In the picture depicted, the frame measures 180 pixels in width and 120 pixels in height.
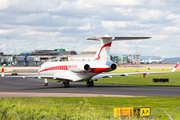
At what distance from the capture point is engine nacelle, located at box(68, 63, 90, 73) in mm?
41719

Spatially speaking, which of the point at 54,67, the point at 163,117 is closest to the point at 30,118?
the point at 163,117

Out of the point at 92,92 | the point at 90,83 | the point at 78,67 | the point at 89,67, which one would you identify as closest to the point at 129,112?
the point at 92,92

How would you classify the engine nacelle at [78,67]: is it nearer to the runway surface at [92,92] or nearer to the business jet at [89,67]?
the business jet at [89,67]

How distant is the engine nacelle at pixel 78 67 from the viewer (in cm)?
4172

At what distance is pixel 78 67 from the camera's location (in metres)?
42.8

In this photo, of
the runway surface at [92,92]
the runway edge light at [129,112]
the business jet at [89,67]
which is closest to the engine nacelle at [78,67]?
the business jet at [89,67]

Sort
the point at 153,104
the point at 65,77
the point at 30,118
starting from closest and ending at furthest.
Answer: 1. the point at 30,118
2. the point at 153,104
3. the point at 65,77

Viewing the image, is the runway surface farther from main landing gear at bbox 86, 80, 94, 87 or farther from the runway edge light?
the runway edge light

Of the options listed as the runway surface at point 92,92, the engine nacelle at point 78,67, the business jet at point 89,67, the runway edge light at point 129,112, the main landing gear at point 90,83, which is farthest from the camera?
the main landing gear at point 90,83

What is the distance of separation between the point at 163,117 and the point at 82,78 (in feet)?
84.0

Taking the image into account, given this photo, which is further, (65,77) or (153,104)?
(65,77)

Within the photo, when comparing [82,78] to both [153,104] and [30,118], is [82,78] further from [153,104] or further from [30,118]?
[30,118]

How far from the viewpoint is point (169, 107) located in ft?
77.0

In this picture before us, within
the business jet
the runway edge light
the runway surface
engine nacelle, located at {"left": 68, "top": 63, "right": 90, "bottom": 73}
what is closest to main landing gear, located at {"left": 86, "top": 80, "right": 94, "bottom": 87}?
the business jet
